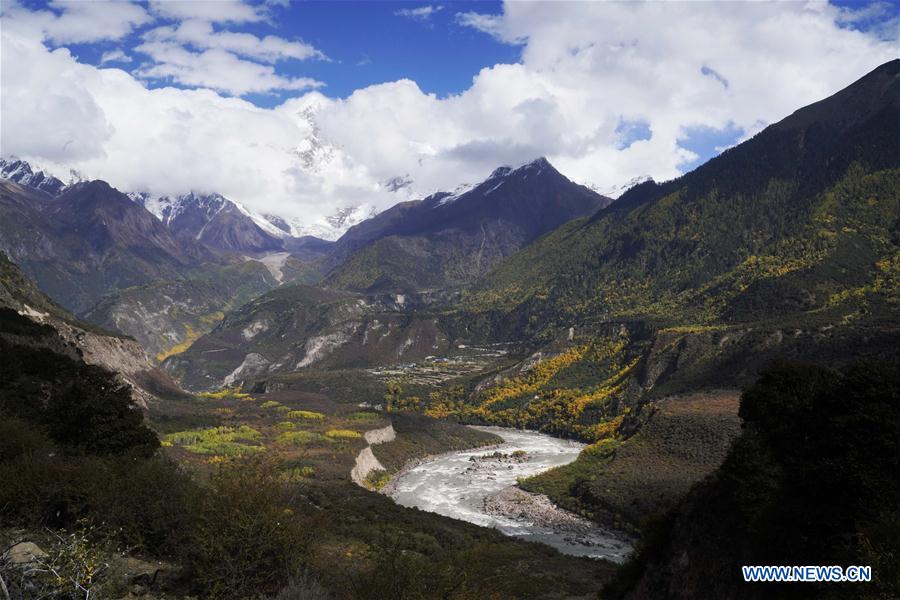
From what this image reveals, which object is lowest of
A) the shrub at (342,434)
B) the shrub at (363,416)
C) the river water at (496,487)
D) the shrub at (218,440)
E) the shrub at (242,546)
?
the river water at (496,487)

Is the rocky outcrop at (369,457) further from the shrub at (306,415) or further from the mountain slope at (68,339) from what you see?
the mountain slope at (68,339)

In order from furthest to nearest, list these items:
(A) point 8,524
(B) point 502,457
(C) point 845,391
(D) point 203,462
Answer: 1. (B) point 502,457
2. (D) point 203,462
3. (C) point 845,391
4. (A) point 8,524

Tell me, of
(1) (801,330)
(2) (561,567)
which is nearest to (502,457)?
(1) (801,330)

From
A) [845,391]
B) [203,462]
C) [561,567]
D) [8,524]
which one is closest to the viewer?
[8,524]

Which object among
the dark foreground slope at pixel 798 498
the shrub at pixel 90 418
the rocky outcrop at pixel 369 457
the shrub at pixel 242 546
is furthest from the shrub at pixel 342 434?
the shrub at pixel 242 546

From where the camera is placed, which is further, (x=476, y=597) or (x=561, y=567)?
(x=561, y=567)

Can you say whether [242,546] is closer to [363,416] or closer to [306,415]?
[306,415]

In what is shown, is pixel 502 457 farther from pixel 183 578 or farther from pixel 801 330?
pixel 183 578

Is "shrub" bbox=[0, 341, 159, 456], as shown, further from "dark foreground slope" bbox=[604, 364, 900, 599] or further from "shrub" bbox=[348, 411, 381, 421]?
"shrub" bbox=[348, 411, 381, 421]

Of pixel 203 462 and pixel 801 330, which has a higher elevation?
pixel 801 330
